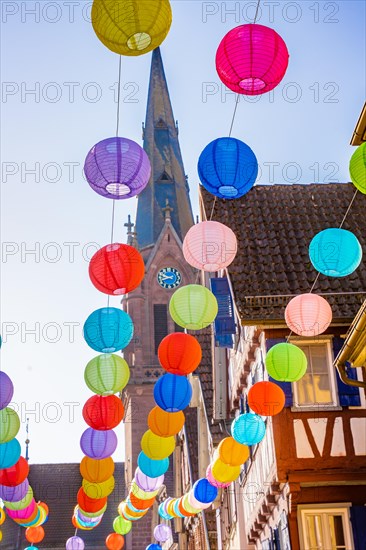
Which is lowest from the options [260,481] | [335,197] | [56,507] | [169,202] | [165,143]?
[260,481]

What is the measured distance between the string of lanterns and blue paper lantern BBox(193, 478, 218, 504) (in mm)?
3046

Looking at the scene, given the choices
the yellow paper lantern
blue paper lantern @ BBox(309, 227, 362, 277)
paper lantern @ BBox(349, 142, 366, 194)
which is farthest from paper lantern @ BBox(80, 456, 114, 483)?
the yellow paper lantern

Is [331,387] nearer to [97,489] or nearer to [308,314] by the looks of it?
[308,314]

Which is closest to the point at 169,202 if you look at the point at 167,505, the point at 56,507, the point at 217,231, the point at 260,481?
the point at 56,507

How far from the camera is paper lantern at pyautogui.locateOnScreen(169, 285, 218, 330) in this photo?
11.1 metres

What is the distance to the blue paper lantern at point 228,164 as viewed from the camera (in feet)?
30.0

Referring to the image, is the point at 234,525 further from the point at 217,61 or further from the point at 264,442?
the point at 217,61

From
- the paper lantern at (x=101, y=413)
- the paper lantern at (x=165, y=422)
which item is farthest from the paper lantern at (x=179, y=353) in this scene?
the paper lantern at (x=101, y=413)

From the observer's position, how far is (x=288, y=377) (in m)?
11.8

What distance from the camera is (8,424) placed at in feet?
44.0

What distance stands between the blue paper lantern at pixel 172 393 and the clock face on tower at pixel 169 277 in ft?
135

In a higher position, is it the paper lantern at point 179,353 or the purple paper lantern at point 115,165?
the purple paper lantern at point 115,165

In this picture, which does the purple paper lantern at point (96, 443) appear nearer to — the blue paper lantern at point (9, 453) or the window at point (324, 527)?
the blue paper lantern at point (9, 453)

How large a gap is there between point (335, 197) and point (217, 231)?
7.38m
